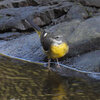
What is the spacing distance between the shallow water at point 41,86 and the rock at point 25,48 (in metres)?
0.96

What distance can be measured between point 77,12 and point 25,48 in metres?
2.34

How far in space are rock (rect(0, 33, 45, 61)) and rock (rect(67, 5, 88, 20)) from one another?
151 cm

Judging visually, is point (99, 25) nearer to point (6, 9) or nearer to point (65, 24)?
point (65, 24)

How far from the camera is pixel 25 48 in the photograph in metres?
7.77

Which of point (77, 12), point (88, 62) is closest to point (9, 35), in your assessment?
point (77, 12)

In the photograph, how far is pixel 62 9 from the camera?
9289mm

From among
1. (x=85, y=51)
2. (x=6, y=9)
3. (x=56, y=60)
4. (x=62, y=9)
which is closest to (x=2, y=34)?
(x=6, y=9)

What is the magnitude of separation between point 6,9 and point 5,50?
117 inches

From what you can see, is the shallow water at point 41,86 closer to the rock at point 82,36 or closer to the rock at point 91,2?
the rock at point 82,36

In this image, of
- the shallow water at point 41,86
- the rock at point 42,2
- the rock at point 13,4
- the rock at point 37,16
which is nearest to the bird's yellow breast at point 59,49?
the shallow water at point 41,86

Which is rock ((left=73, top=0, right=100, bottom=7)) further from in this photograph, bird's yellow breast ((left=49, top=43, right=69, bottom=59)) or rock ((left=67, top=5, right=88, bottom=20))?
bird's yellow breast ((left=49, top=43, right=69, bottom=59))

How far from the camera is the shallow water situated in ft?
14.9

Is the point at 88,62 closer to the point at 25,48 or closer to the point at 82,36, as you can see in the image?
the point at 82,36

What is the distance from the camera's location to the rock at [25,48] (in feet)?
24.0
